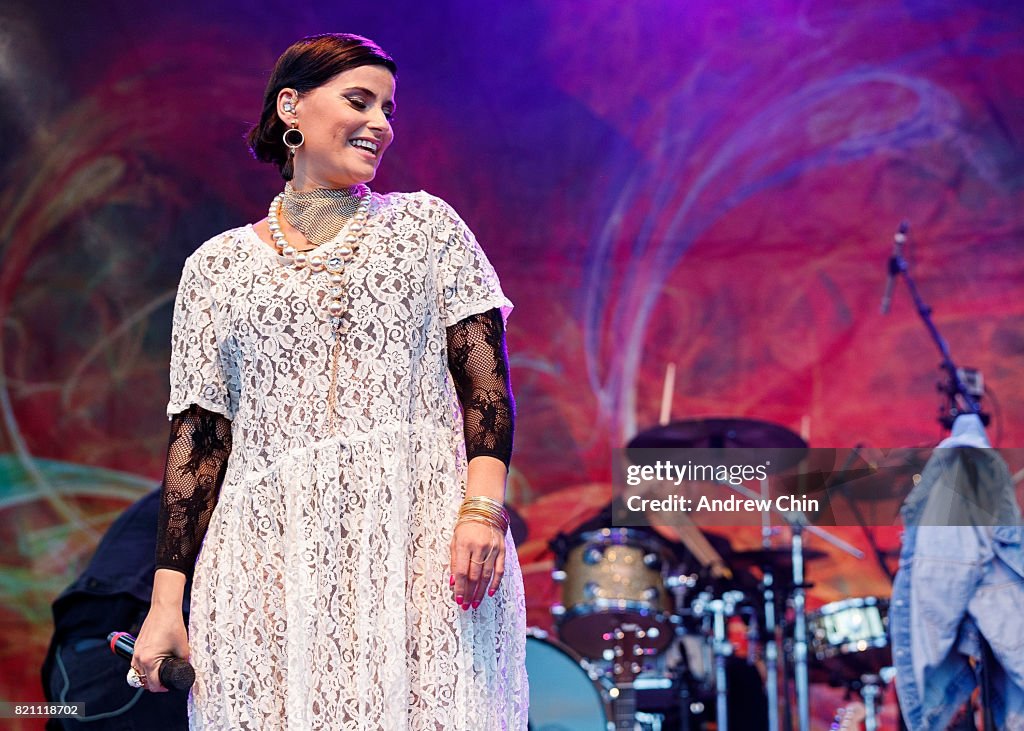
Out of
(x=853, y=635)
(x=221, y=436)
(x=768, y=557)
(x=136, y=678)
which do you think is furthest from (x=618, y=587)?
(x=136, y=678)

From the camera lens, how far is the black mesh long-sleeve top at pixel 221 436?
1746mm

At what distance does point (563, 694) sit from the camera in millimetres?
3881

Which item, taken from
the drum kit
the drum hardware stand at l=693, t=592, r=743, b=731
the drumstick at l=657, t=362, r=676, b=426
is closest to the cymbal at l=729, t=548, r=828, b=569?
the drum kit

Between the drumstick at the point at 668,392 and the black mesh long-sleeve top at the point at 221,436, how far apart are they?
3.26 metres

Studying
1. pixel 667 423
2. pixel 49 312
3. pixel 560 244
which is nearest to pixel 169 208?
pixel 49 312

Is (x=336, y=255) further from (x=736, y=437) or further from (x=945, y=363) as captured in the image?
(x=945, y=363)

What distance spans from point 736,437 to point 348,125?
308 cm

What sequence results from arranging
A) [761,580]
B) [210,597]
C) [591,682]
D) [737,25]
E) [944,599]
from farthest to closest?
[737,25] → [761,580] → [591,682] → [944,599] → [210,597]

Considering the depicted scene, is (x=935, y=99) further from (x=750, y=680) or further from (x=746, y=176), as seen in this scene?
(x=750, y=680)

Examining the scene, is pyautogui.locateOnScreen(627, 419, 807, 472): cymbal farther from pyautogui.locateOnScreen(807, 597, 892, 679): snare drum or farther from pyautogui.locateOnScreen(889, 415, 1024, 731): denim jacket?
pyautogui.locateOnScreen(889, 415, 1024, 731): denim jacket

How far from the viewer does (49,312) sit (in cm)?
504

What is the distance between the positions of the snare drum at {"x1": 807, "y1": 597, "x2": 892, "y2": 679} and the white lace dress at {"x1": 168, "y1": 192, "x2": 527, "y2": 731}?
2963mm

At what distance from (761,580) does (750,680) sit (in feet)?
1.46

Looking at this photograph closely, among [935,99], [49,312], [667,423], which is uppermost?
[935,99]
